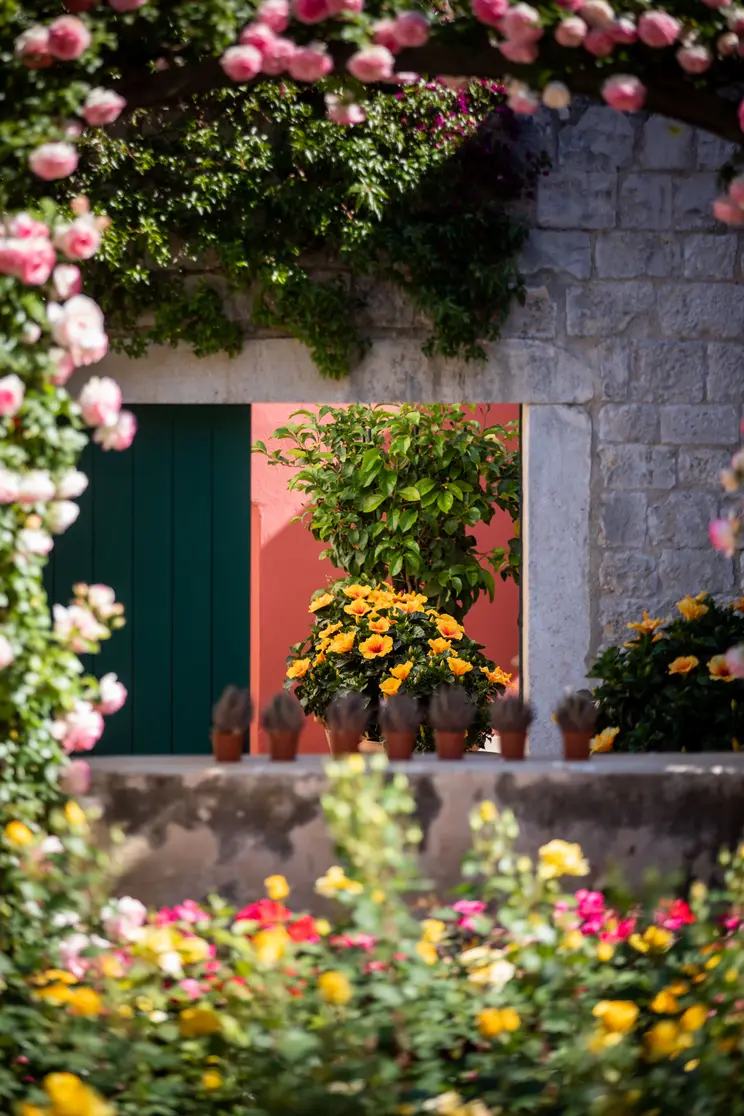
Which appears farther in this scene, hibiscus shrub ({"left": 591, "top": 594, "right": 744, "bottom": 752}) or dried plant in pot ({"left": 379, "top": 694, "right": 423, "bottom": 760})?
hibiscus shrub ({"left": 591, "top": 594, "right": 744, "bottom": 752})

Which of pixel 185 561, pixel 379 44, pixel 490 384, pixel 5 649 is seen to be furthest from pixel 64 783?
pixel 490 384


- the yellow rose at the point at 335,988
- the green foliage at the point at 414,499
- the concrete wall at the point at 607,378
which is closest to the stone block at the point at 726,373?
the concrete wall at the point at 607,378

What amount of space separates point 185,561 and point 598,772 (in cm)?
234

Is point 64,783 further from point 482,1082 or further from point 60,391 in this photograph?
point 482,1082

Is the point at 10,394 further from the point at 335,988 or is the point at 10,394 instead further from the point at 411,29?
the point at 335,988

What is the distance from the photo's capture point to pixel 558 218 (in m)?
4.88

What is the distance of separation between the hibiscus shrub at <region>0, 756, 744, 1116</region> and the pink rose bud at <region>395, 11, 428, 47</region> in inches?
60.9

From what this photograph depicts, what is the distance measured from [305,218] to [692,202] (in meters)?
1.47

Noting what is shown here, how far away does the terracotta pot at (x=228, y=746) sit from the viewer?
9.81ft

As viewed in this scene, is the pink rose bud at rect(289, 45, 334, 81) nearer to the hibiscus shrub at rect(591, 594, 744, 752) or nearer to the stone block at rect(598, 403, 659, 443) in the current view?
the hibiscus shrub at rect(591, 594, 744, 752)

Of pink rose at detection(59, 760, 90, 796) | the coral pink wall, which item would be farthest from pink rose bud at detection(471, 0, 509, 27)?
the coral pink wall

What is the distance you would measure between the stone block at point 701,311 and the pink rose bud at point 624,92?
2.15m

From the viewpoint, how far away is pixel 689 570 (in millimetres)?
4926

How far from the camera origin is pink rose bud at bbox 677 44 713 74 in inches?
111
